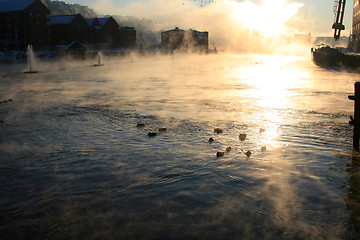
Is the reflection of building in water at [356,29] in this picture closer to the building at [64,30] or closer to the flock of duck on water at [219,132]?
the building at [64,30]

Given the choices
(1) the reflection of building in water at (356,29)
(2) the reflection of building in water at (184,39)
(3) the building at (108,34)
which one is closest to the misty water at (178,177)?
(1) the reflection of building in water at (356,29)

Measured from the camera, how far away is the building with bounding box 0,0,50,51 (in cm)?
7275

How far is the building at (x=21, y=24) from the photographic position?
72.8 m

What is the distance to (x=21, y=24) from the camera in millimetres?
72750

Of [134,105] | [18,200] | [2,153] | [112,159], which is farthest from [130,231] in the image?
[134,105]

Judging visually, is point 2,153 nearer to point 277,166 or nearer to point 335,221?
point 277,166

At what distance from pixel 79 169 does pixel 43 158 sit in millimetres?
1072

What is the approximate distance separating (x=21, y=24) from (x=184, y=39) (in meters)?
74.8

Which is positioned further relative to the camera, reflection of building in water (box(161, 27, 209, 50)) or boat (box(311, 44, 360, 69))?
reflection of building in water (box(161, 27, 209, 50))

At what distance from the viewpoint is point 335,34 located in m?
70.0

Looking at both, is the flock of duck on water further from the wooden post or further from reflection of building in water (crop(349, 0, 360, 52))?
reflection of building in water (crop(349, 0, 360, 52))

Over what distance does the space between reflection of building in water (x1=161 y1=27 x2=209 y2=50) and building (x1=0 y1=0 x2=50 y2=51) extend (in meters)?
59.3

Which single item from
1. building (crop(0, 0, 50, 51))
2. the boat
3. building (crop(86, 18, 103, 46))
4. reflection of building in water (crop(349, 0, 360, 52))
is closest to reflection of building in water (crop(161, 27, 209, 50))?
building (crop(86, 18, 103, 46))

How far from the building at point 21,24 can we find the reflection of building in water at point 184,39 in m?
59.3
